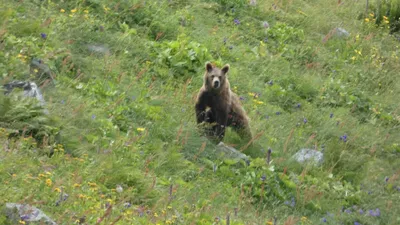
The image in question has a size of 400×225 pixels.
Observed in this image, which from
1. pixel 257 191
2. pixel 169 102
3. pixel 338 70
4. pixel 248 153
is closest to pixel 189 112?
pixel 169 102

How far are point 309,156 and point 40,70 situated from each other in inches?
149

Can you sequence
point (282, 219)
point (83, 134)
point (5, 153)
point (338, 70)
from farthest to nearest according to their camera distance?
point (338, 70), point (282, 219), point (83, 134), point (5, 153)

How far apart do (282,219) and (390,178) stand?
2424mm

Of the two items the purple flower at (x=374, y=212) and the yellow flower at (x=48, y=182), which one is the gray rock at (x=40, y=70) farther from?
the purple flower at (x=374, y=212)

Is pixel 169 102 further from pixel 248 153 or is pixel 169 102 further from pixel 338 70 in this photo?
pixel 338 70

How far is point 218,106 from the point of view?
1059 centimetres

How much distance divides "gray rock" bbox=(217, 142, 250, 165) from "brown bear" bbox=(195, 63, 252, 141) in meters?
0.71

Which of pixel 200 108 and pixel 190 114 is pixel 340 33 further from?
pixel 190 114

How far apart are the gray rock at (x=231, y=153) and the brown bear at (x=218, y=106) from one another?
28.1 inches

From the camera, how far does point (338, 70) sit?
13836mm

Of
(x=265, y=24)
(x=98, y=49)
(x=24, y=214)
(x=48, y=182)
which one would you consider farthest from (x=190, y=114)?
(x=24, y=214)

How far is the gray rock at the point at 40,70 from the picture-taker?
8.95m

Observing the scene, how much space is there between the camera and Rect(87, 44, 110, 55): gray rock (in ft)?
35.5

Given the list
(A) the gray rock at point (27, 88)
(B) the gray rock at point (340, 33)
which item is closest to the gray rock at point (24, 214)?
(A) the gray rock at point (27, 88)
